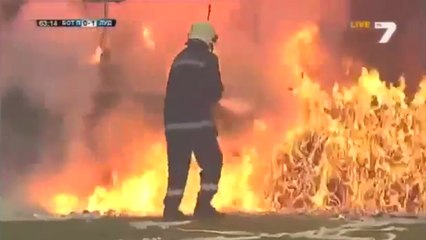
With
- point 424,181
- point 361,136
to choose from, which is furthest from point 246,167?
point 424,181

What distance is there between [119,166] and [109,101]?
114mm

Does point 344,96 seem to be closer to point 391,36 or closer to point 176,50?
point 391,36

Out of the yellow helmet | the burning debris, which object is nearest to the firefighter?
the yellow helmet

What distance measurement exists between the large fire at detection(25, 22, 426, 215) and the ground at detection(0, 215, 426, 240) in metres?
0.02

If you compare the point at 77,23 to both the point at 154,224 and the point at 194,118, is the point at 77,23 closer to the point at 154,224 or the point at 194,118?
the point at 194,118

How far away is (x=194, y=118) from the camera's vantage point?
1535 millimetres

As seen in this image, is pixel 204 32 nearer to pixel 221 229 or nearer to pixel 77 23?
pixel 77 23

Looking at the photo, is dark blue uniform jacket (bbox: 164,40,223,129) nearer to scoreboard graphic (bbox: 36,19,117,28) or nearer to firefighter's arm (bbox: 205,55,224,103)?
firefighter's arm (bbox: 205,55,224,103)

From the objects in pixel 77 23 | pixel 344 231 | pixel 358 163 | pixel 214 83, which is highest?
Result: pixel 77 23

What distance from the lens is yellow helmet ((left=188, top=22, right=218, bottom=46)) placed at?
5.02ft

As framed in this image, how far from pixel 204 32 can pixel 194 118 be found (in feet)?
0.50

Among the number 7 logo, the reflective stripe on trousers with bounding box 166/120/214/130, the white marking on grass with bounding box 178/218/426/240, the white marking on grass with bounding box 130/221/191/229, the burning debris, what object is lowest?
the white marking on grass with bounding box 178/218/426/240

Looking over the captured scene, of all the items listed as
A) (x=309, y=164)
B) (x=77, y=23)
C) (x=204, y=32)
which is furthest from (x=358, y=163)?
(x=77, y=23)

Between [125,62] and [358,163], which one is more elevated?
[125,62]
